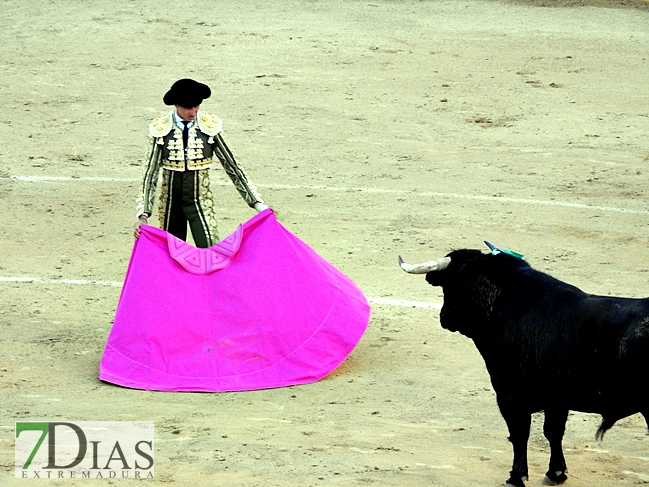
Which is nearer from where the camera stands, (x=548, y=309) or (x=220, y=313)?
(x=548, y=309)

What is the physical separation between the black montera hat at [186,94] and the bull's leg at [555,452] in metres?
2.78

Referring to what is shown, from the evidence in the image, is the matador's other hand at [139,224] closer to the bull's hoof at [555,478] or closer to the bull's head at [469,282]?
the bull's head at [469,282]

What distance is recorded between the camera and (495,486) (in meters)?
5.76

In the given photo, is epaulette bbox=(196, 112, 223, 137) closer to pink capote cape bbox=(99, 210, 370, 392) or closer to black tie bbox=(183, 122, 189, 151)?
black tie bbox=(183, 122, 189, 151)

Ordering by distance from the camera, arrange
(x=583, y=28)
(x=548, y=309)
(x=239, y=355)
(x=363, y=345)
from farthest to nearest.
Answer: (x=583, y=28) < (x=363, y=345) < (x=239, y=355) < (x=548, y=309)

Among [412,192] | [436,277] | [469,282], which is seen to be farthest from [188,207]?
[412,192]

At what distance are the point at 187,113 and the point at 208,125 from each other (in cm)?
19

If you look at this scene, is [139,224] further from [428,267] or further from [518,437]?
[518,437]

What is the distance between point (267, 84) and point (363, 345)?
236 inches

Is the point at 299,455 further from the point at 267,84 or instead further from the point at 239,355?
the point at 267,84

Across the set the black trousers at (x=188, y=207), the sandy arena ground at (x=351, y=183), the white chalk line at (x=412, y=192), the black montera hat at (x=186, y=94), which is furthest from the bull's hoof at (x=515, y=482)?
the white chalk line at (x=412, y=192)

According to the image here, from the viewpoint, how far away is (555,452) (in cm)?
580

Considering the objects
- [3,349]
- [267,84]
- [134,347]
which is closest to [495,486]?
[134,347]

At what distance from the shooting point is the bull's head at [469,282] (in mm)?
5742
